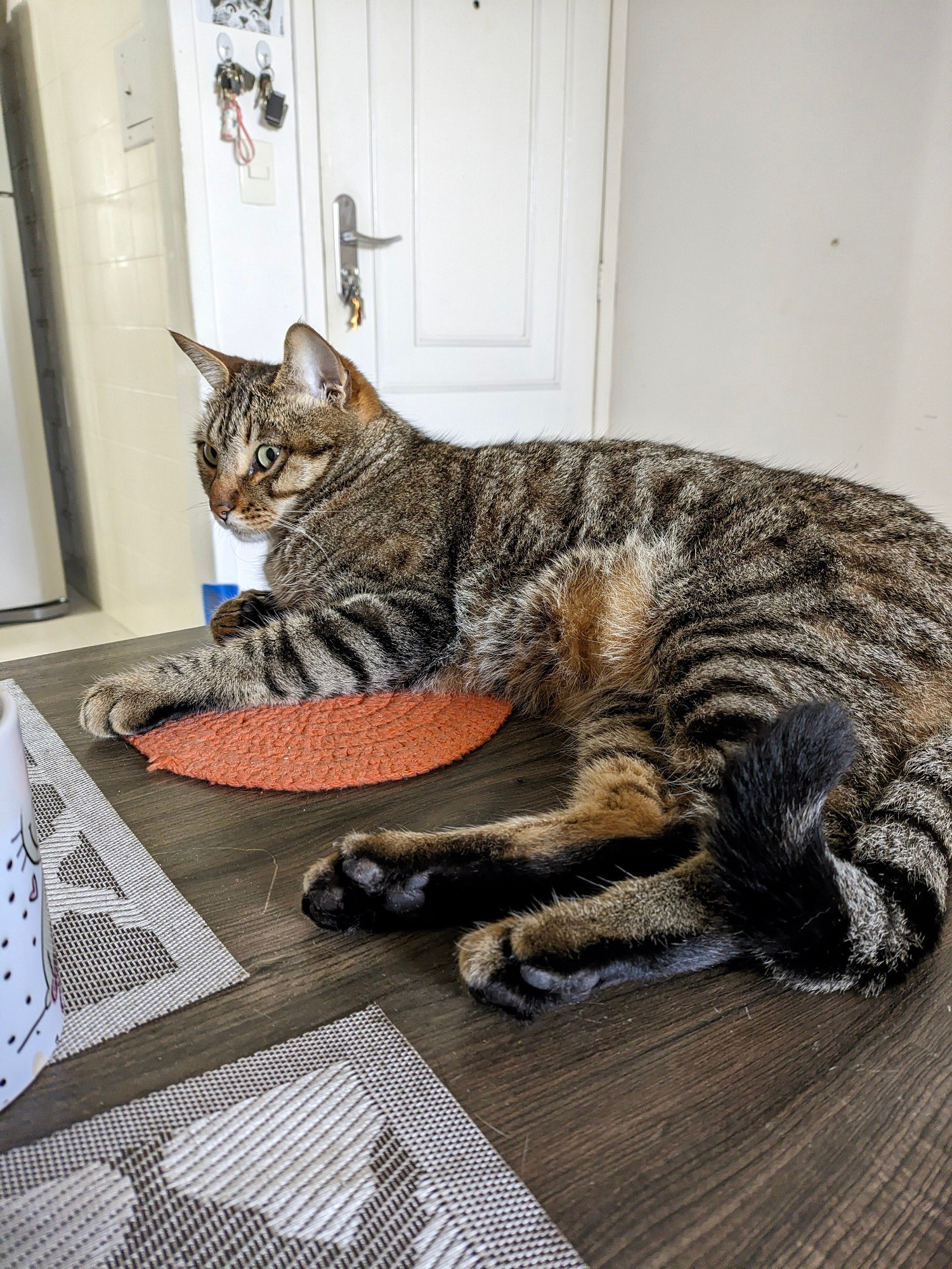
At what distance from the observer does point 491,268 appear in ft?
8.77

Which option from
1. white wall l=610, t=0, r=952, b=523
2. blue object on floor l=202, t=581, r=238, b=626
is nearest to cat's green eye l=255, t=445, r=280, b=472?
blue object on floor l=202, t=581, r=238, b=626

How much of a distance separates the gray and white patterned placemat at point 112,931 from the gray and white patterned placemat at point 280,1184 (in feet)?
0.25

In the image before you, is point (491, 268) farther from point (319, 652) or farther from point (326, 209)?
point (319, 652)

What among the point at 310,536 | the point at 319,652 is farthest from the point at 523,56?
the point at 319,652

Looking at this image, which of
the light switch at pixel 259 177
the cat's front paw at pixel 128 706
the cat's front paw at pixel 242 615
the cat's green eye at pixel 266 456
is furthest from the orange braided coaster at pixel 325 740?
the light switch at pixel 259 177

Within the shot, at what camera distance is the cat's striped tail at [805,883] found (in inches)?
21.3

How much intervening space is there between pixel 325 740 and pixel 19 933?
492mm

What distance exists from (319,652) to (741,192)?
2.01 m

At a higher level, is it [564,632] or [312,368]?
[312,368]

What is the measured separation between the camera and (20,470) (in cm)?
326

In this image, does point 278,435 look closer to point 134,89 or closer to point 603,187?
point 134,89

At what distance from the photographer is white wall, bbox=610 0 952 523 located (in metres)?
1.87

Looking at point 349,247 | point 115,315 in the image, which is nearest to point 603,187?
point 349,247

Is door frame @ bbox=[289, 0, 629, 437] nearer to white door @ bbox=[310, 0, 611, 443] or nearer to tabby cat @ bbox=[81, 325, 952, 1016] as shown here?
white door @ bbox=[310, 0, 611, 443]
